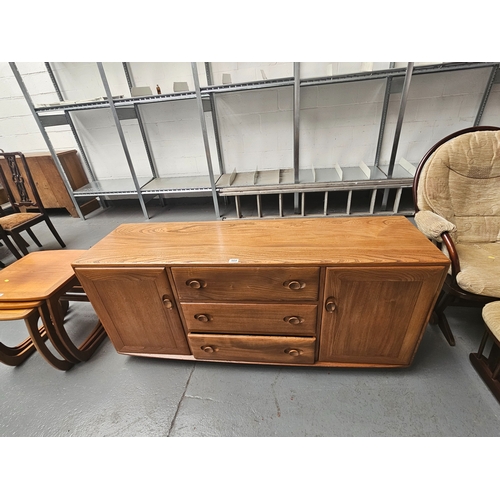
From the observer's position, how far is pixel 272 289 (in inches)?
38.6

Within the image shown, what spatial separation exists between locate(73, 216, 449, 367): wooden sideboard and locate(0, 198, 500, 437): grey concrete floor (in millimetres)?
132

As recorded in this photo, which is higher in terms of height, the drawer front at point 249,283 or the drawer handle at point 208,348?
the drawer front at point 249,283

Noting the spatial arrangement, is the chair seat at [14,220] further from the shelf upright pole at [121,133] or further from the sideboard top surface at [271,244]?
the sideboard top surface at [271,244]

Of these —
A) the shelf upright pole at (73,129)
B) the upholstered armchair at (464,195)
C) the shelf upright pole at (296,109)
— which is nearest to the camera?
the upholstered armchair at (464,195)

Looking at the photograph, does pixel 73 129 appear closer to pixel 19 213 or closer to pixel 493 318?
pixel 19 213

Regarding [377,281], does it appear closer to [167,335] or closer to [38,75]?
[167,335]

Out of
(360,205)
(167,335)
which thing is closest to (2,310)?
(167,335)

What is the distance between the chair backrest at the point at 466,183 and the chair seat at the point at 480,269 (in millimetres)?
91

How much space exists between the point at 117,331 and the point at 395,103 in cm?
335

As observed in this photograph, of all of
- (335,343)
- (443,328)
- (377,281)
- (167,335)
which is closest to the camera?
(377,281)

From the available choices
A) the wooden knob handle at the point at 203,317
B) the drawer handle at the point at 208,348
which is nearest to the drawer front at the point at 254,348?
the drawer handle at the point at 208,348

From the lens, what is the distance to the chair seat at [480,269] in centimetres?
113

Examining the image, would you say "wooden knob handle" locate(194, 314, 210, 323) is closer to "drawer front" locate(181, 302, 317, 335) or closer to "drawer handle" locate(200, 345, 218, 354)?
"drawer front" locate(181, 302, 317, 335)

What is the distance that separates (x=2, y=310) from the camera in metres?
1.17
